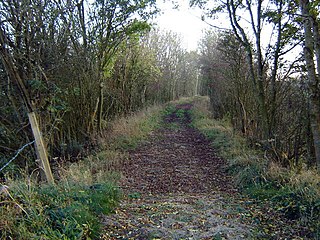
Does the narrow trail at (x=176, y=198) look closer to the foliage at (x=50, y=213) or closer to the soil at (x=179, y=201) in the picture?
the soil at (x=179, y=201)

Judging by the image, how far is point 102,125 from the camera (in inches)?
449

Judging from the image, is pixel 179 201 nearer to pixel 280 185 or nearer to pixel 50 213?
pixel 280 185

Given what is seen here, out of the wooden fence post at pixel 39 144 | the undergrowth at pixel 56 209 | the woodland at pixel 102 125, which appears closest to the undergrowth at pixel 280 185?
the woodland at pixel 102 125

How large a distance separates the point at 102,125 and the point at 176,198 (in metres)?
6.82

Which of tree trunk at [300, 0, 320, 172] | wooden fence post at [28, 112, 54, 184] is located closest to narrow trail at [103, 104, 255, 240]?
wooden fence post at [28, 112, 54, 184]

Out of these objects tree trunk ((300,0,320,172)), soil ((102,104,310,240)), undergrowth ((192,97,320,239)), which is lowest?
soil ((102,104,310,240))

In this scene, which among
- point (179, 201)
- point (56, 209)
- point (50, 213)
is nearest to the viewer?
point (50, 213)

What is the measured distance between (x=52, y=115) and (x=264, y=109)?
536cm

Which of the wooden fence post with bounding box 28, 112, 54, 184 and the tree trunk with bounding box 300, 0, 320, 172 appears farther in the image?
the tree trunk with bounding box 300, 0, 320, 172

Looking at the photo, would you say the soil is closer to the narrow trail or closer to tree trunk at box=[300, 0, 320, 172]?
the narrow trail

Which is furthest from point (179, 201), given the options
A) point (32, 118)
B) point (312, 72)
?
point (312, 72)

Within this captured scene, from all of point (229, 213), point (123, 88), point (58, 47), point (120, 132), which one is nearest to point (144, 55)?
point (123, 88)

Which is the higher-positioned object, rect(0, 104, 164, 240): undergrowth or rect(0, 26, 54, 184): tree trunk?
rect(0, 26, 54, 184): tree trunk

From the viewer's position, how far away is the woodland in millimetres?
3717
